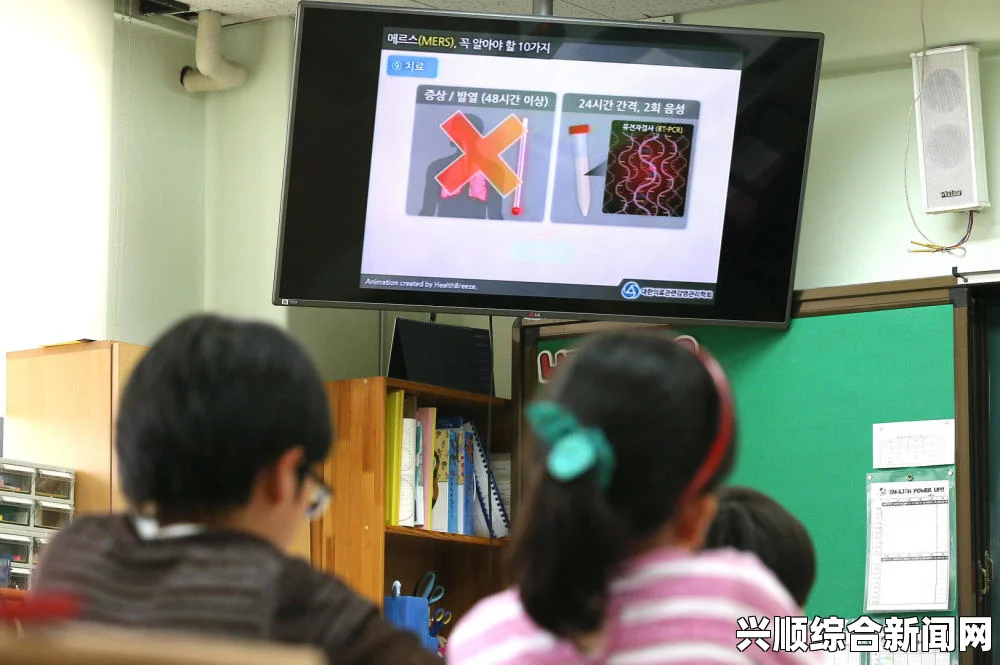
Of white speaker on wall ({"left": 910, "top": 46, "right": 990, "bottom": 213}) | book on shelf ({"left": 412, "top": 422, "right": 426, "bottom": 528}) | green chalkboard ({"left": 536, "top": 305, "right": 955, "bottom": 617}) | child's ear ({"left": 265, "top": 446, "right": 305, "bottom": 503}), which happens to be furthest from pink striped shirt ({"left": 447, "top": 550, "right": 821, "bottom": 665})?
white speaker on wall ({"left": 910, "top": 46, "right": 990, "bottom": 213})

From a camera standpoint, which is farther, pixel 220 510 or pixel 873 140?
pixel 873 140

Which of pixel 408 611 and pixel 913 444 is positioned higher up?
pixel 913 444

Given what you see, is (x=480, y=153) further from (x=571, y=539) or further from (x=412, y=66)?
(x=571, y=539)

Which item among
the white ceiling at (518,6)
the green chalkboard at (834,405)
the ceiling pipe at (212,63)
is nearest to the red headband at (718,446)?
the green chalkboard at (834,405)

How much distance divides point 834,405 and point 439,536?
109cm

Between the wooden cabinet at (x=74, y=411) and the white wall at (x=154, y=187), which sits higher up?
the white wall at (x=154, y=187)

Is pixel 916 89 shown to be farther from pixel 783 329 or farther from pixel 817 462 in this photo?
pixel 817 462

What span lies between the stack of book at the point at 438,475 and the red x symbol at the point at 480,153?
0.62 metres

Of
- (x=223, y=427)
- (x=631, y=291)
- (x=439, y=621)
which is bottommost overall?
(x=439, y=621)

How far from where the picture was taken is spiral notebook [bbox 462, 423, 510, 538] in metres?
3.91

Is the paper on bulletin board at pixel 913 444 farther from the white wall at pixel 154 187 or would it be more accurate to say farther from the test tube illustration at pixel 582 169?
the white wall at pixel 154 187

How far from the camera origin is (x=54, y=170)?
3752 mm

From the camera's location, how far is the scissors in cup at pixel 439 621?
3.88 metres

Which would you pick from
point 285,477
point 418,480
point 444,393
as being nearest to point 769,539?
point 285,477
